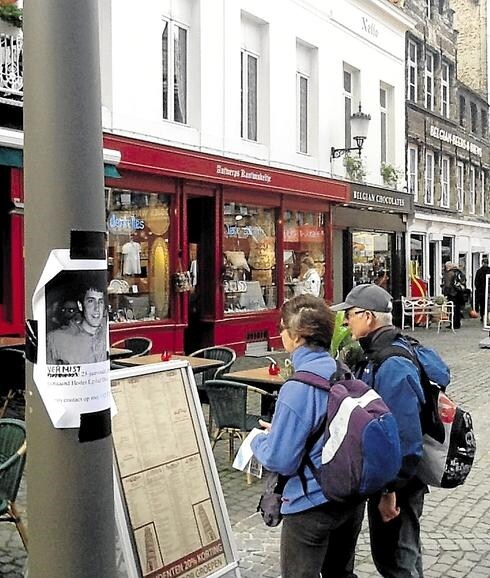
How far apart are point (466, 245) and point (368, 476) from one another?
1038 inches

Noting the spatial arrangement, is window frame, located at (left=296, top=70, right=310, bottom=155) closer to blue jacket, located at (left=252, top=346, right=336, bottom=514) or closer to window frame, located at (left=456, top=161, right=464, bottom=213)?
window frame, located at (left=456, top=161, right=464, bottom=213)

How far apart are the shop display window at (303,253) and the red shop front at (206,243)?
1.0 inches

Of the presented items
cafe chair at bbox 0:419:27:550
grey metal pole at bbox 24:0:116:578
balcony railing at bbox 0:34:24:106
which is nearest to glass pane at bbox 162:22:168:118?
balcony railing at bbox 0:34:24:106

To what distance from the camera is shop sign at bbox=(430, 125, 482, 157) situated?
24.9 meters

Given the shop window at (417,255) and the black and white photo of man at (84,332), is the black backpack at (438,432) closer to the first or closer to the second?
the black and white photo of man at (84,332)

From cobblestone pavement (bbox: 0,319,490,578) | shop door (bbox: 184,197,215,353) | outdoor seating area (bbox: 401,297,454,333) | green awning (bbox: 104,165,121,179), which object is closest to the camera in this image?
cobblestone pavement (bbox: 0,319,490,578)

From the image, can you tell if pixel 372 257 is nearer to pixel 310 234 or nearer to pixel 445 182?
pixel 310 234

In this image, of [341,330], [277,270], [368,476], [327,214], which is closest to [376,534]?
[368,476]

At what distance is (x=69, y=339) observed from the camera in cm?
244

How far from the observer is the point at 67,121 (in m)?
2.33

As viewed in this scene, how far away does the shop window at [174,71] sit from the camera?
13141mm

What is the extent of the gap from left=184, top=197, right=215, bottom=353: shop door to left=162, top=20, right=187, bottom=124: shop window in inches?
64.8

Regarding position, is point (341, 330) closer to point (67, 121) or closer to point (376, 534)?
point (376, 534)

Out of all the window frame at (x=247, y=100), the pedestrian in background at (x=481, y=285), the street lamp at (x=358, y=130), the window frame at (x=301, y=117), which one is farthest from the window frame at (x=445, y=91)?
the window frame at (x=247, y=100)
